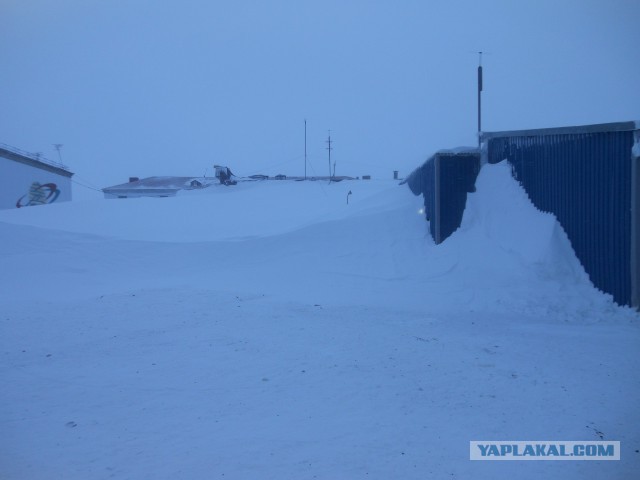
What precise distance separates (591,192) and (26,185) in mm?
37593

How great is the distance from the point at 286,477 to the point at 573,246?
883cm

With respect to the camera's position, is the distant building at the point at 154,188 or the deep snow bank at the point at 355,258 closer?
the deep snow bank at the point at 355,258

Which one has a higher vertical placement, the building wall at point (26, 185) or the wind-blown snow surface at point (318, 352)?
the building wall at point (26, 185)

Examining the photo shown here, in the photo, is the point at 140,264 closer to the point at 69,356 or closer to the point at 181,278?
the point at 181,278

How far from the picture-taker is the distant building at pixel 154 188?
141ft

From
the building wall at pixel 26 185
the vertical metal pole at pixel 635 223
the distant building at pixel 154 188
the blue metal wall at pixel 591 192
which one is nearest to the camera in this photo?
the vertical metal pole at pixel 635 223

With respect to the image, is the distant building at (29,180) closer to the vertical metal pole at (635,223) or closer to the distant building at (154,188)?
the distant building at (154,188)

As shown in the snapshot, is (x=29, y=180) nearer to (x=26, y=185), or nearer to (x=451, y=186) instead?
(x=26, y=185)

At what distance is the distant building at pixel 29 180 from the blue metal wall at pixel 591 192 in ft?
112

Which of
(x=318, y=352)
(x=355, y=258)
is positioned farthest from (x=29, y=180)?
(x=318, y=352)

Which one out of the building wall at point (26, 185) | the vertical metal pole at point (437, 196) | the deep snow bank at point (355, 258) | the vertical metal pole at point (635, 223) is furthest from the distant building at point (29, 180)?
the vertical metal pole at point (635, 223)

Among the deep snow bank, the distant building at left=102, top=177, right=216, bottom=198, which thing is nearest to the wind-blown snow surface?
the deep snow bank

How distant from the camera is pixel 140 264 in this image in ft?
52.1

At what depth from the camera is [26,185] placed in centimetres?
3788
